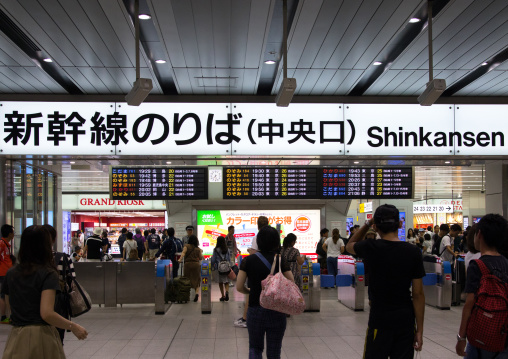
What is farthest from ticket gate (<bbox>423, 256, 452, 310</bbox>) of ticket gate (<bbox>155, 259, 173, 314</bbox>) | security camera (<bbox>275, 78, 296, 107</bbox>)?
security camera (<bbox>275, 78, 296, 107</bbox>)

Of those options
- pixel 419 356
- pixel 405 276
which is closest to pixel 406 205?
pixel 419 356

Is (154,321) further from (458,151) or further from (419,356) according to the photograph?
(458,151)

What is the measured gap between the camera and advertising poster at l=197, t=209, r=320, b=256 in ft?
63.5

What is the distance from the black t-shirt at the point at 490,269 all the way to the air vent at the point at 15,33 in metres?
5.01

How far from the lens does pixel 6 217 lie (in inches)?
337

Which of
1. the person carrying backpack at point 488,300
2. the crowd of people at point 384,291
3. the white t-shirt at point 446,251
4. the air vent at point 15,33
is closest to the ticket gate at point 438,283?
the white t-shirt at point 446,251

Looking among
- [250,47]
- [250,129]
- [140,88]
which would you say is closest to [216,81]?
[250,129]

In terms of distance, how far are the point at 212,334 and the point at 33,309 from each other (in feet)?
15.6

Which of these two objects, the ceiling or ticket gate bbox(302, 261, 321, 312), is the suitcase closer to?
ticket gate bbox(302, 261, 321, 312)

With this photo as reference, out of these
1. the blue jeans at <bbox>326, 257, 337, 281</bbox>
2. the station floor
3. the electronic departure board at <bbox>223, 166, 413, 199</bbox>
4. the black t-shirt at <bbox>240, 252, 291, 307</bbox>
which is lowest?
the station floor

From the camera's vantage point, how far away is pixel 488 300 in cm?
310

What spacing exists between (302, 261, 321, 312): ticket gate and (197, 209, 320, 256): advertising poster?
9274mm

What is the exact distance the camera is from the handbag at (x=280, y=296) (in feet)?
13.0

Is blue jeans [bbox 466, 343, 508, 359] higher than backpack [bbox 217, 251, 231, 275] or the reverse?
higher
